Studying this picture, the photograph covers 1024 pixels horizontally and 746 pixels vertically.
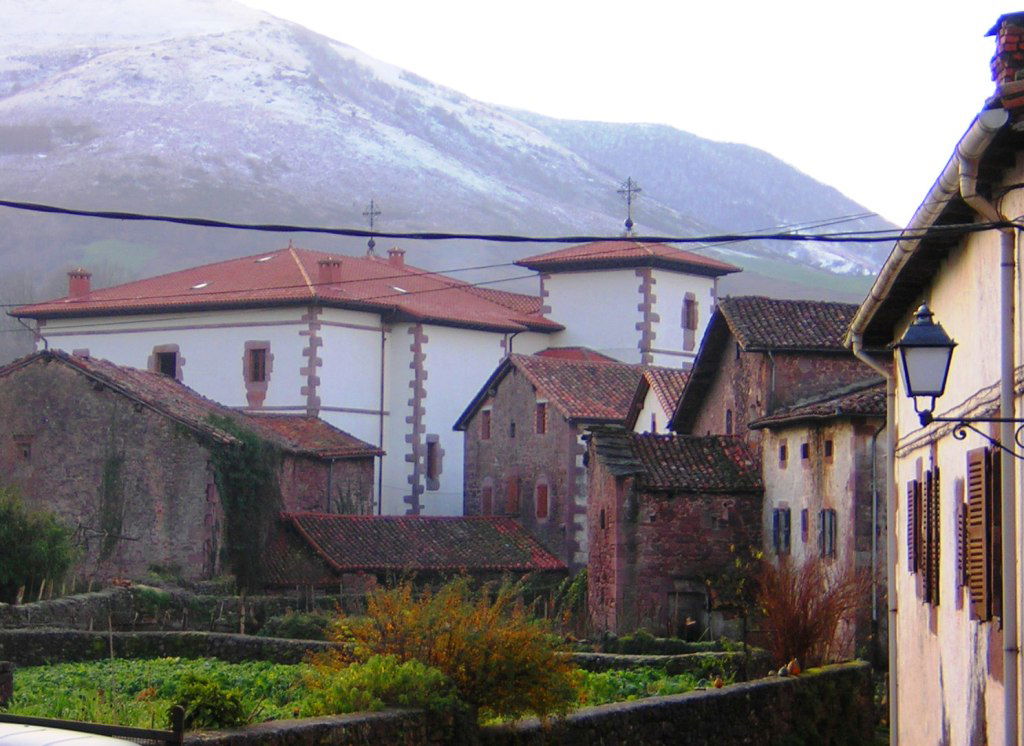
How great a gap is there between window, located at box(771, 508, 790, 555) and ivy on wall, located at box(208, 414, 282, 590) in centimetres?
1309

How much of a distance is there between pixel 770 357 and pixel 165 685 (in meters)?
17.2

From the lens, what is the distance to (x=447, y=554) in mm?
46594

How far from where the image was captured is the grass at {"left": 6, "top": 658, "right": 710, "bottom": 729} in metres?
15.3

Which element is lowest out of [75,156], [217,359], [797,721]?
[797,721]

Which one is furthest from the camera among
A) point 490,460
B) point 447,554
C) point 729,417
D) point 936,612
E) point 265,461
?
point 490,460

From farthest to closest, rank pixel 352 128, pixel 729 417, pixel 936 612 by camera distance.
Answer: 1. pixel 352 128
2. pixel 729 417
3. pixel 936 612

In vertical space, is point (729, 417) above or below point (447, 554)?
above

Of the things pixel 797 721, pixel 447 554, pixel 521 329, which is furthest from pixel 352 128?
pixel 797 721

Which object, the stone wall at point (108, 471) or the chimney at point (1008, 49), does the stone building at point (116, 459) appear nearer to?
the stone wall at point (108, 471)

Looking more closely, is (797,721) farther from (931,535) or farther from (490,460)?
(490,460)

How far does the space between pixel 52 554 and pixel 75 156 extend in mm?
144532

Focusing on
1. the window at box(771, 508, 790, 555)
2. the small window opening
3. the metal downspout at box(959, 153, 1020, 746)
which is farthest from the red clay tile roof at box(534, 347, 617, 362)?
the metal downspout at box(959, 153, 1020, 746)

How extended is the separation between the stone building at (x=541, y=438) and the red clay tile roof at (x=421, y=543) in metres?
1.58

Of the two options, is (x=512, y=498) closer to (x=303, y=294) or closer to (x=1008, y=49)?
(x=303, y=294)
